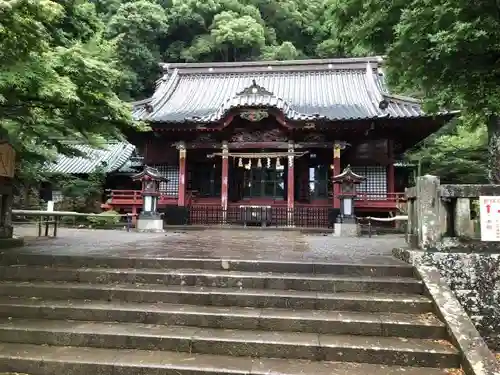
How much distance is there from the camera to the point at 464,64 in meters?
5.91

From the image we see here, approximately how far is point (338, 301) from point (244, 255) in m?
2.08

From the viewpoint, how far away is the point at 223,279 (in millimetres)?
5258

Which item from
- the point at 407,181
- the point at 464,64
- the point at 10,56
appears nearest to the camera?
the point at 10,56

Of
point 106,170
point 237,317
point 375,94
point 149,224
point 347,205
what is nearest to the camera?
point 237,317

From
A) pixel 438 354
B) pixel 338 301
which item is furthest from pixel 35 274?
pixel 438 354

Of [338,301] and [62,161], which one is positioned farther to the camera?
[62,161]

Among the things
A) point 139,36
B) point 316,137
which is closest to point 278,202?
point 316,137

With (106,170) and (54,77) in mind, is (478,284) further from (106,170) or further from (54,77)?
(106,170)

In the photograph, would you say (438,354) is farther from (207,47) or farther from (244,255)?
(207,47)

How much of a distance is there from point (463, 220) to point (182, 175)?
13.3 metres

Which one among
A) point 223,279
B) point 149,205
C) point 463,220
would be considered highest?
point 149,205

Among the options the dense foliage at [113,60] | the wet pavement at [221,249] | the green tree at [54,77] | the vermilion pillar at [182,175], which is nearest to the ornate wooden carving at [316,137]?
the vermilion pillar at [182,175]

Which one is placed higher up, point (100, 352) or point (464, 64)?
point (464, 64)

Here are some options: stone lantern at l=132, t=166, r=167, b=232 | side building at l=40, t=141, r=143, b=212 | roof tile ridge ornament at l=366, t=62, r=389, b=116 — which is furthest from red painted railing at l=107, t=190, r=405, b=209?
side building at l=40, t=141, r=143, b=212
